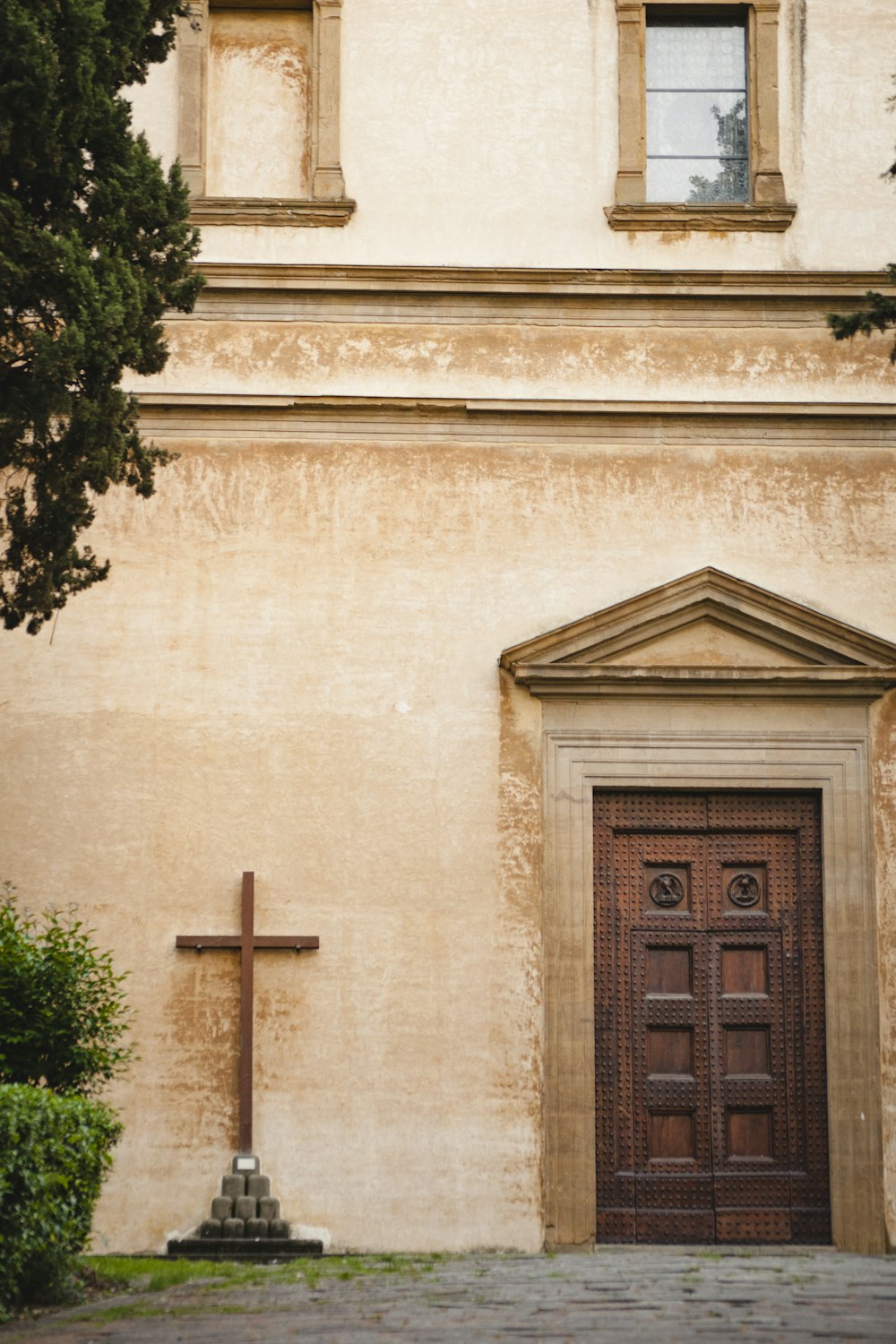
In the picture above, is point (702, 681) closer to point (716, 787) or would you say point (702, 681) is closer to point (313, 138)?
point (716, 787)

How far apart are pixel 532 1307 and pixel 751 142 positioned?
8031mm

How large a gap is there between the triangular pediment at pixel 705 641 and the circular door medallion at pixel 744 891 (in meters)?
1.34

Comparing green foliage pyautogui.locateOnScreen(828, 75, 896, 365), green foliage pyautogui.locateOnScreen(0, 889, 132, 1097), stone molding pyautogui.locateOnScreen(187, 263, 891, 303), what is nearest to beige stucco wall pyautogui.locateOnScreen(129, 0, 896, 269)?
stone molding pyautogui.locateOnScreen(187, 263, 891, 303)

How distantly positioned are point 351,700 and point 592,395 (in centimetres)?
263

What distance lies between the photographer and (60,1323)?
8.26 metres

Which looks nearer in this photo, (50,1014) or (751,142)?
(50,1014)

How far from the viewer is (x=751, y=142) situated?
1278cm

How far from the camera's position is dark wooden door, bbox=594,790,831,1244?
1166 cm

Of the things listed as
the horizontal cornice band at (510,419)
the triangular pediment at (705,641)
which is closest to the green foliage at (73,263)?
the horizontal cornice band at (510,419)

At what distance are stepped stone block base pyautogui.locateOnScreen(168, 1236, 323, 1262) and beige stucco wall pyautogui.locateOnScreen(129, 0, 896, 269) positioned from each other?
643 cm

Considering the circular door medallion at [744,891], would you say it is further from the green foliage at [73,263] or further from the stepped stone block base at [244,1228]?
the green foliage at [73,263]

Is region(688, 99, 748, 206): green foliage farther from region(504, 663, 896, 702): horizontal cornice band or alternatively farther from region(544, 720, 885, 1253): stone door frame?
region(544, 720, 885, 1253): stone door frame

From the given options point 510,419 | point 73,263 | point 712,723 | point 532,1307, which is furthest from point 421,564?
point 532,1307

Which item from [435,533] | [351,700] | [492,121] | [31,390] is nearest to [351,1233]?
[351,700]
